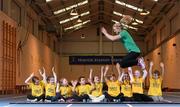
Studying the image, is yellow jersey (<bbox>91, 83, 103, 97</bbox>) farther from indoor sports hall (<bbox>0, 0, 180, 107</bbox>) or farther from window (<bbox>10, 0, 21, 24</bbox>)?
window (<bbox>10, 0, 21, 24</bbox>)

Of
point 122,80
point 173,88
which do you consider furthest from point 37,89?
point 173,88

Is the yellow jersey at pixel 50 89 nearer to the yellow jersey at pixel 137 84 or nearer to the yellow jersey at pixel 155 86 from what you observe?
the yellow jersey at pixel 137 84

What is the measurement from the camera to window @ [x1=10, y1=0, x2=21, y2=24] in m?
31.4

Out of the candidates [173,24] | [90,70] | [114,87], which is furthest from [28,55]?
[114,87]

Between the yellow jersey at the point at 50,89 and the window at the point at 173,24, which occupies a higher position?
the window at the point at 173,24

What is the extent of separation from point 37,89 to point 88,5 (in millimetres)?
29075

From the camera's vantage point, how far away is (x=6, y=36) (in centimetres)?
2877

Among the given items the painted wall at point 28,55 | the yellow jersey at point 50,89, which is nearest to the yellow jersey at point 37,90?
the yellow jersey at point 50,89

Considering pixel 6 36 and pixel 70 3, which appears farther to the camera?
pixel 70 3

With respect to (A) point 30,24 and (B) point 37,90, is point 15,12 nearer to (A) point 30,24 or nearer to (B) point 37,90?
(A) point 30,24

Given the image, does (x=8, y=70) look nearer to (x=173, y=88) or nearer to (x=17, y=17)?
(x=17, y=17)

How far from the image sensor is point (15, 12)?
3256 centimetres

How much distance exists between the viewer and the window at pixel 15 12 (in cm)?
3139

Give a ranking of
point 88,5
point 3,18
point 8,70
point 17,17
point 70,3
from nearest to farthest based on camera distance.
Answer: point 3,18
point 8,70
point 17,17
point 70,3
point 88,5
